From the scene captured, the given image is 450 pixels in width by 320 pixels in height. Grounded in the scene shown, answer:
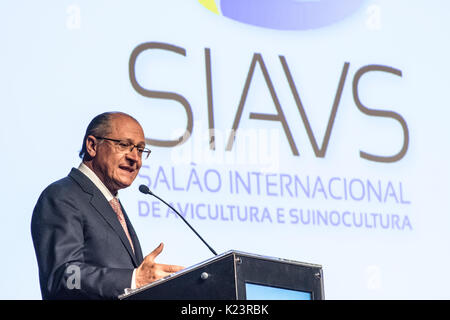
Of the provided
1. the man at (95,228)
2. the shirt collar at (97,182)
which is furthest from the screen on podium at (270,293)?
the shirt collar at (97,182)

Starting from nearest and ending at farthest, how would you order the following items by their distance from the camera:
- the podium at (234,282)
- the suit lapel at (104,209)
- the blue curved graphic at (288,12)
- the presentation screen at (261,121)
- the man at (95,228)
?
the podium at (234,282) < the man at (95,228) < the suit lapel at (104,209) < the presentation screen at (261,121) < the blue curved graphic at (288,12)

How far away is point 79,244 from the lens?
2855 millimetres

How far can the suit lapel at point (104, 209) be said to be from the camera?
9.97ft

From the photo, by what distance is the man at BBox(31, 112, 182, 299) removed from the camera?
8.72 ft

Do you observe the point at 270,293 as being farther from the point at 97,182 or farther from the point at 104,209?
the point at 97,182

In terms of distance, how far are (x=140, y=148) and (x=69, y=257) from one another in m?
0.60

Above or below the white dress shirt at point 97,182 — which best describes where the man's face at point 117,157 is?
above

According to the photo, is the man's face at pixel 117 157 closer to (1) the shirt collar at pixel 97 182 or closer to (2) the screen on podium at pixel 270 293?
(1) the shirt collar at pixel 97 182

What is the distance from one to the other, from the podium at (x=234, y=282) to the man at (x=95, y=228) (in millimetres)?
174

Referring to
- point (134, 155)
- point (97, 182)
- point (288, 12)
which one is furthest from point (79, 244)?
point (288, 12)

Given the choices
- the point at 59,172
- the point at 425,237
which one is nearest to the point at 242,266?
the point at 59,172

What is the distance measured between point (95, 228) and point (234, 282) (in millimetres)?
804
